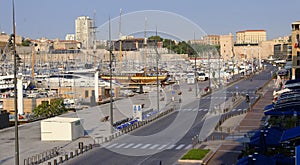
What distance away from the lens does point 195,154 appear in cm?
2356

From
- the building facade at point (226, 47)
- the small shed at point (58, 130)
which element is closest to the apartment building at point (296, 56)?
the small shed at point (58, 130)

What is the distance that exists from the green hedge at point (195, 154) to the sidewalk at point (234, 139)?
40 cm

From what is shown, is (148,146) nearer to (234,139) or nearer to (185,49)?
(234,139)

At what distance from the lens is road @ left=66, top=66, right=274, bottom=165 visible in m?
23.5

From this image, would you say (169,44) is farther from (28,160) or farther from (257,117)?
(28,160)

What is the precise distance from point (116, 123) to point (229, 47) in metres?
164

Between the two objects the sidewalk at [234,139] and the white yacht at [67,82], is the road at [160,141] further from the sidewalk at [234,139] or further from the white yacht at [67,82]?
the white yacht at [67,82]

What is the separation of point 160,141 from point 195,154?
520cm

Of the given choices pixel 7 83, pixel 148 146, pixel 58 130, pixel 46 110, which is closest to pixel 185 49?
pixel 7 83

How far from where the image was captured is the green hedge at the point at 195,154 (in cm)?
2286

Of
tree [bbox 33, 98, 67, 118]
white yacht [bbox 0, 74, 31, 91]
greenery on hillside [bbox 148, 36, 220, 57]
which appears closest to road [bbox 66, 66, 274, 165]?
tree [bbox 33, 98, 67, 118]

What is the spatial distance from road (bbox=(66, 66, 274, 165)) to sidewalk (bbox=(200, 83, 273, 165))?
1.23 meters

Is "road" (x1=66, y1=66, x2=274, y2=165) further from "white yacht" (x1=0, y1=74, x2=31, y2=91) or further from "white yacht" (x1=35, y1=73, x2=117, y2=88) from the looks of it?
"white yacht" (x1=0, y1=74, x2=31, y2=91)

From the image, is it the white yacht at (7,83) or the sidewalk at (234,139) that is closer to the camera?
the sidewalk at (234,139)
